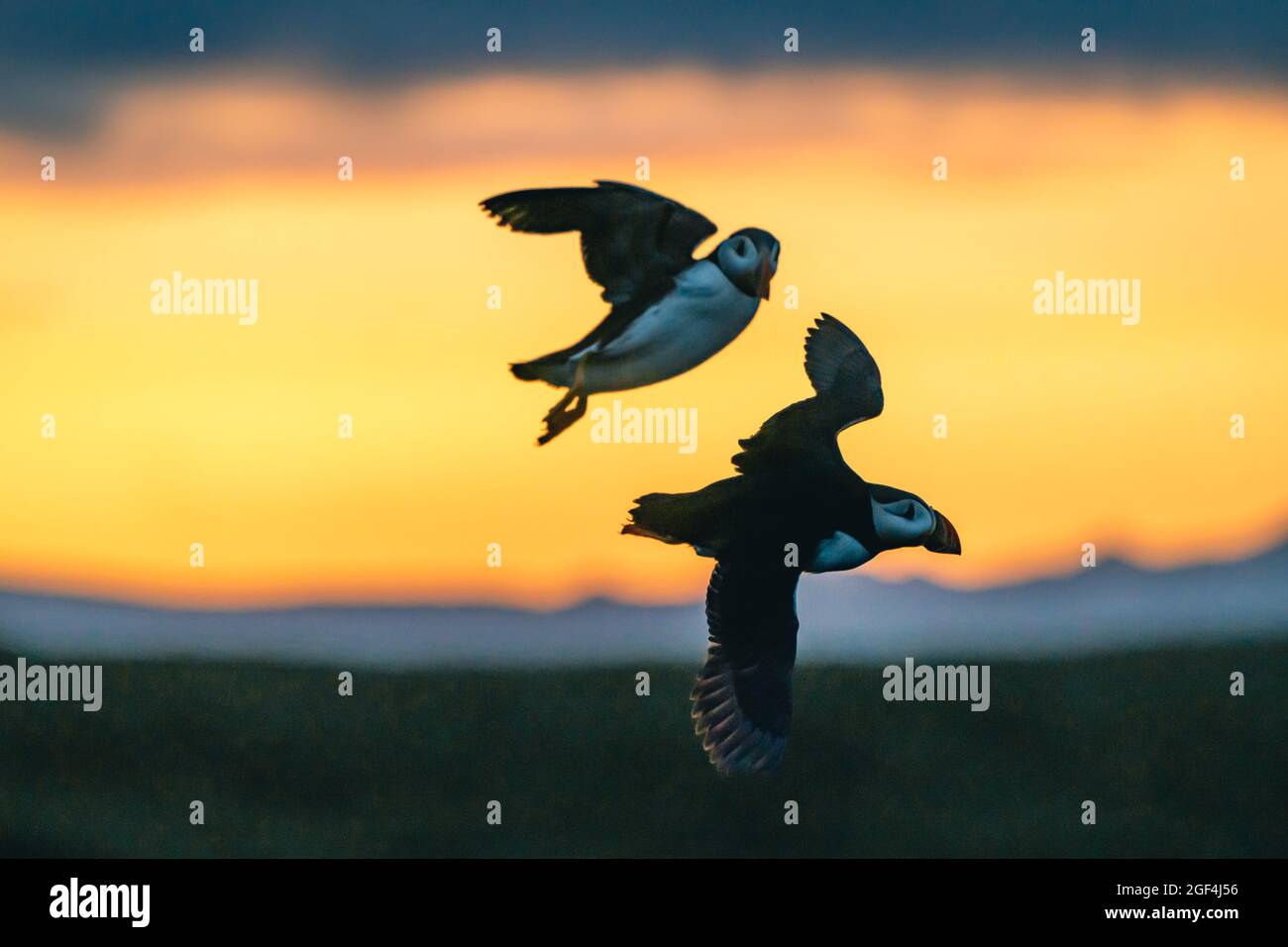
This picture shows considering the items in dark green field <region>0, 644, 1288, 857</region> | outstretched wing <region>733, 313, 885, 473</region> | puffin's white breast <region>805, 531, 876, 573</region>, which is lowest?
dark green field <region>0, 644, 1288, 857</region>

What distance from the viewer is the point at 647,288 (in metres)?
7.46

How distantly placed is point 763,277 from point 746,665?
1978 millimetres

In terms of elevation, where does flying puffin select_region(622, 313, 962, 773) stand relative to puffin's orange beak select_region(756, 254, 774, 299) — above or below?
below

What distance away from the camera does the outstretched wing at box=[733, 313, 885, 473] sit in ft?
25.2

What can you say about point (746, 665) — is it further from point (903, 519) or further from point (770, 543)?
point (903, 519)

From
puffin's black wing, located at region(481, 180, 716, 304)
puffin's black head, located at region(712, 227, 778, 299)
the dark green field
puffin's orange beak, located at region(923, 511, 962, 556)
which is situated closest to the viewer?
puffin's black wing, located at region(481, 180, 716, 304)

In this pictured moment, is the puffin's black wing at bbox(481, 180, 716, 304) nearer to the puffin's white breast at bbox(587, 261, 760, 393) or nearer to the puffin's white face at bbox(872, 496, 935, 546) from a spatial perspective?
the puffin's white breast at bbox(587, 261, 760, 393)

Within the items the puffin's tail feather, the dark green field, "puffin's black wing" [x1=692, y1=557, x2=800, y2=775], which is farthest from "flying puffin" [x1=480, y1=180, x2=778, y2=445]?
the dark green field

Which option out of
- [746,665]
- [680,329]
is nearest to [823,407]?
[680,329]

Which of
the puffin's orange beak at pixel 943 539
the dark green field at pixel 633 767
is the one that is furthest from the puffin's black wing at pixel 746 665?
the dark green field at pixel 633 767

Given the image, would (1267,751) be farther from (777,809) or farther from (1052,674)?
(777,809)

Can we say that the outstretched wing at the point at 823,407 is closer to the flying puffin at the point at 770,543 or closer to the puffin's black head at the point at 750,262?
the flying puffin at the point at 770,543

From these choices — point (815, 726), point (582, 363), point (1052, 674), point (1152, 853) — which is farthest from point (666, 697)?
point (582, 363)

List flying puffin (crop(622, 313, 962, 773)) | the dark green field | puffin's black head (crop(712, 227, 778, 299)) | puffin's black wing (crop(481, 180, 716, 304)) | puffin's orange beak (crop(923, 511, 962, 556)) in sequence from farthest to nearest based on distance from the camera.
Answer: the dark green field < puffin's orange beak (crop(923, 511, 962, 556)) < flying puffin (crop(622, 313, 962, 773)) < puffin's black head (crop(712, 227, 778, 299)) < puffin's black wing (crop(481, 180, 716, 304))
